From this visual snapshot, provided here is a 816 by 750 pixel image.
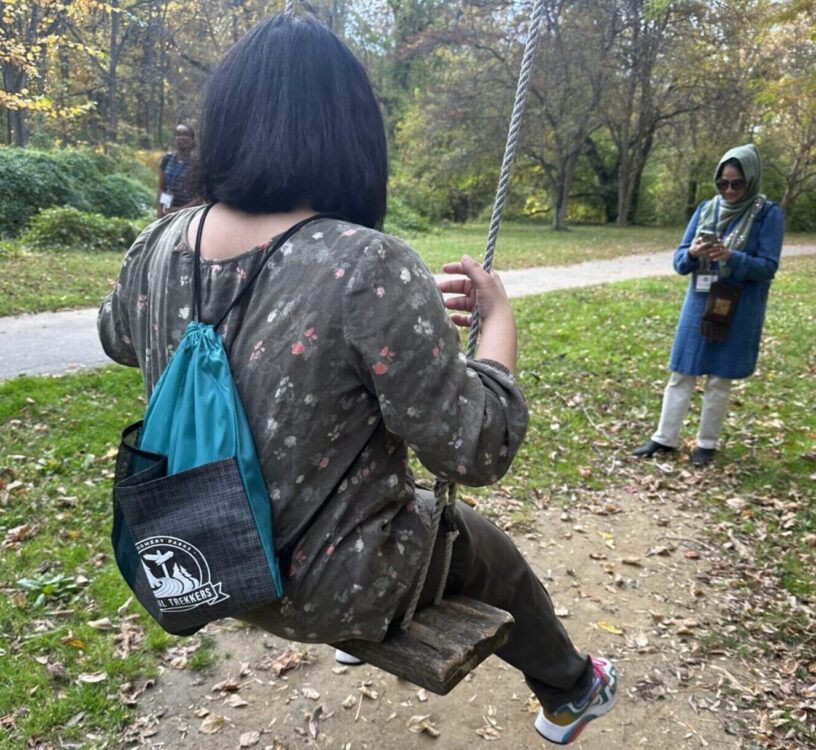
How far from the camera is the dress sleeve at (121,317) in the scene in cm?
180

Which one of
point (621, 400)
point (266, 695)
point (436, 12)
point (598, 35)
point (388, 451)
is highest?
point (436, 12)

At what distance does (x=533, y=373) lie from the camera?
24.1 feet

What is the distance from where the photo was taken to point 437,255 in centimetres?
1678

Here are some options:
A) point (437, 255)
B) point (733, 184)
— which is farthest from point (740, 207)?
point (437, 255)

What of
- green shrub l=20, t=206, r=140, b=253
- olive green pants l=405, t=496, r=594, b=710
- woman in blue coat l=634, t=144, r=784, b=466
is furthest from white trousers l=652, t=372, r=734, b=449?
green shrub l=20, t=206, r=140, b=253

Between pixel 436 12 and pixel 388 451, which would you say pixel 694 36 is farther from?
pixel 388 451

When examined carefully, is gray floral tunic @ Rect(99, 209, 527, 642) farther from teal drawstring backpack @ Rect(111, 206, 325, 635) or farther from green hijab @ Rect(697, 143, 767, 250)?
green hijab @ Rect(697, 143, 767, 250)

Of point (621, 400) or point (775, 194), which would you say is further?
point (775, 194)

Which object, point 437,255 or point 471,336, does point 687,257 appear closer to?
point 471,336

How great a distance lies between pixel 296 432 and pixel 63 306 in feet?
25.9

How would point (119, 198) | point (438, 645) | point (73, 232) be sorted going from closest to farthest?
1. point (438, 645)
2. point (73, 232)
3. point (119, 198)

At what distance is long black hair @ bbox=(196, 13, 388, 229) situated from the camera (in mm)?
1446

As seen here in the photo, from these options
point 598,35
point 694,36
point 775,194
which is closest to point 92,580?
point 598,35

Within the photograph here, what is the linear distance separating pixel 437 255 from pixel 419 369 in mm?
15663
